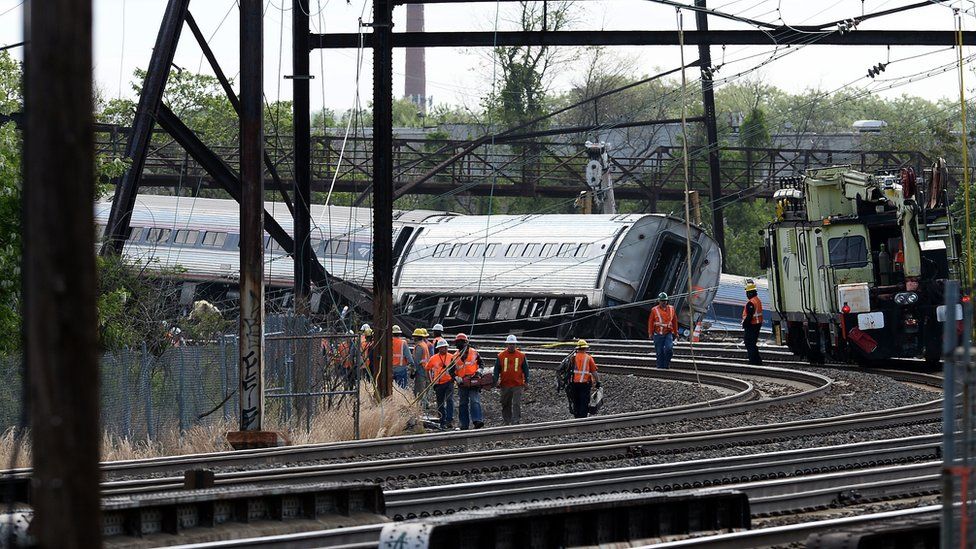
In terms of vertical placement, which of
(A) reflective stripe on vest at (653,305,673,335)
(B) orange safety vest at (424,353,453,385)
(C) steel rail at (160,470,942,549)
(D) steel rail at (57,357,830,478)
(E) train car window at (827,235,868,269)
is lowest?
(D) steel rail at (57,357,830,478)

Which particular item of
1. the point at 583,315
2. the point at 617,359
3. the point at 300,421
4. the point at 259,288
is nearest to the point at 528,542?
the point at 259,288

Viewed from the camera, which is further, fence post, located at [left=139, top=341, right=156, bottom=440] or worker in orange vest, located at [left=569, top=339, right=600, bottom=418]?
worker in orange vest, located at [left=569, top=339, right=600, bottom=418]

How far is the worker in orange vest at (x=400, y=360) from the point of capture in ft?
82.4

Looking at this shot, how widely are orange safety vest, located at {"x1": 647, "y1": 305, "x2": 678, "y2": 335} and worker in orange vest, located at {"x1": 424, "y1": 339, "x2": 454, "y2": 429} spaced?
6.08 m

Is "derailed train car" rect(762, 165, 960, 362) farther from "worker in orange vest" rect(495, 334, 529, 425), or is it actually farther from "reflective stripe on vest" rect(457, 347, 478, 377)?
"reflective stripe on vest" rect(457, 347, 478, 377)

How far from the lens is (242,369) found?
693 inches

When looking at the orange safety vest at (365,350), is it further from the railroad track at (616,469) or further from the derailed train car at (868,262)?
the derailed train car at (868,262)

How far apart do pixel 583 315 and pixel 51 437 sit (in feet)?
120

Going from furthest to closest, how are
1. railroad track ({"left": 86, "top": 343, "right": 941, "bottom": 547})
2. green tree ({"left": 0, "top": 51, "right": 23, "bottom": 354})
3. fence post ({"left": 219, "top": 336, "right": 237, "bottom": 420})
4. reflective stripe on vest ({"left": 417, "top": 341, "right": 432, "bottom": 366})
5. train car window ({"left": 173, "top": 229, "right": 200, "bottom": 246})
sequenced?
train car window ({"left": 173, "top": 229, "right": 200, "bottom": 246}), reflective stripe on vest ({"left": 417, "top": 341, "right": 432, "bottom": 366}), fence post ({"left": 219, "top": 336, "right": 237, "bottom": 420}), green tree ({"left": 0, "top": 51, "right": 23, "bottom": 354}), railroad track ({"left": 86, "top": 343, "right": 941, "bottom": 547})

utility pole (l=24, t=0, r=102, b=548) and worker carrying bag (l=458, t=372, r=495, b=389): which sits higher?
utility pole (l=24, t=0, r=102, b=548)

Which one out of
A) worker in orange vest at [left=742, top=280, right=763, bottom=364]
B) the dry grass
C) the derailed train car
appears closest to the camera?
the dry grass

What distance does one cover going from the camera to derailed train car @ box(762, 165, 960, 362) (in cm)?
2578

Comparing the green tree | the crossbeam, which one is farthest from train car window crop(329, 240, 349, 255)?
the green tree

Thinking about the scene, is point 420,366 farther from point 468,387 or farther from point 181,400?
point 181,400
